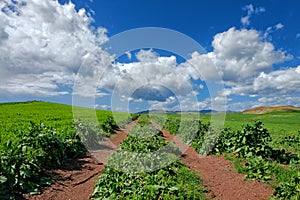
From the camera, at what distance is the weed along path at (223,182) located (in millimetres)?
8023

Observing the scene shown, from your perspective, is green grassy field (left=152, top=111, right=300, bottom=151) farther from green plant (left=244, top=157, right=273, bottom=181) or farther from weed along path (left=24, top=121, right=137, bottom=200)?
weed along path (left=24, top=121, right=137, bottom=200)

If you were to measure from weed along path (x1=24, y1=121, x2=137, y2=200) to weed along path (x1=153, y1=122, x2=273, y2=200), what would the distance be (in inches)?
145

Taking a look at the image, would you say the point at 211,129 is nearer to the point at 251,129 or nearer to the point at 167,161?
the point at 251,129

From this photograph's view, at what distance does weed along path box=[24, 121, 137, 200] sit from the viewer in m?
7.67

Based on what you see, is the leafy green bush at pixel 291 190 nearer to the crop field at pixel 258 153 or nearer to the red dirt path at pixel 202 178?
the crop field at pixel 258 153

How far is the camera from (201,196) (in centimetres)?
770

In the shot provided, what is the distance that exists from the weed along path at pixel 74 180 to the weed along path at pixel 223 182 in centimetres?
369

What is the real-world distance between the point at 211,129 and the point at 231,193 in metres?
9.41

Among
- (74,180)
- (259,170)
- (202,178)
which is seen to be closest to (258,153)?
(259,170)

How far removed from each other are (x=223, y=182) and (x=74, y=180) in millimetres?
4976

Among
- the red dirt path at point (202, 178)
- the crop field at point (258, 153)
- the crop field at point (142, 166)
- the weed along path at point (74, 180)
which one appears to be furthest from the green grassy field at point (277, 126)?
the weed along path at point (74, 180)

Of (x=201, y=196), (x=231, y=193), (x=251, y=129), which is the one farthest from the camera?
(x=251, y=129)

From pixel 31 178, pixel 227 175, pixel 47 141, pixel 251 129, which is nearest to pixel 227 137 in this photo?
pixel 251 129

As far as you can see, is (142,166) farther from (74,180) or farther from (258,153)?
(258,153)
